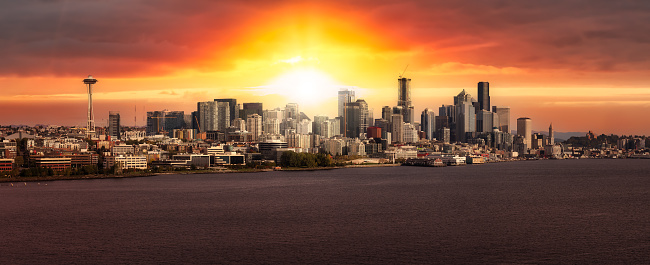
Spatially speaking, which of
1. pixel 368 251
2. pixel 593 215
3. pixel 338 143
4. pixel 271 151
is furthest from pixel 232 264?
pixel 338 143

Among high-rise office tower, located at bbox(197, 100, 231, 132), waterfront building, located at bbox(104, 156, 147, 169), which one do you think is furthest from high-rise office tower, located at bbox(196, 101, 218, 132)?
waterfront building, located at bbox(104, 156, 147, 169)

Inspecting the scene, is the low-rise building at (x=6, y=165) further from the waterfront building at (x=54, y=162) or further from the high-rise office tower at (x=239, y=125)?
the high-rise office tower at (x=239, y=125)

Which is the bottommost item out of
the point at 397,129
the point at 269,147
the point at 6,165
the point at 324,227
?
the point at 324,227

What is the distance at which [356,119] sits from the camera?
17488cm

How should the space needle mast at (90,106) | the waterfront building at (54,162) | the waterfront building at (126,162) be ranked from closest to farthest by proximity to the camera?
the waterfront building at (54,162), the waterfront building at (126,162), the space needle mast at (90,106)

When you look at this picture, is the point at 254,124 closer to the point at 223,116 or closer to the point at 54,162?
the point at 223,116

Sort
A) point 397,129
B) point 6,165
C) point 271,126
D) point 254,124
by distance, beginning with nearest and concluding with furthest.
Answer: point 6,165 → point 254,124 → point 271,126 → point 397,129

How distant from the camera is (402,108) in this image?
192 metres

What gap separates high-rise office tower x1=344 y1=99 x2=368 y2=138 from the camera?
565 ft

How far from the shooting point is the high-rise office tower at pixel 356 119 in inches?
6781

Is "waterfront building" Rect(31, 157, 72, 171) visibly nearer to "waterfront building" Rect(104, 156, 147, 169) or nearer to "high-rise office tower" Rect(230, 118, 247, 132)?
"waterfront building" Rect(104, 156, 147, 169)

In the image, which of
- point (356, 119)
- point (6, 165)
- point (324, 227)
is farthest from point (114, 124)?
point (324, 227)

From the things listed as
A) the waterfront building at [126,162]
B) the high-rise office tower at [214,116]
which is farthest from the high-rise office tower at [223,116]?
the waterfront building at [126,162]

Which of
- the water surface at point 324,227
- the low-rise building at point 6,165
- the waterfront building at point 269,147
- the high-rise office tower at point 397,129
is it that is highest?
the high-rise office tower at point 397,129
